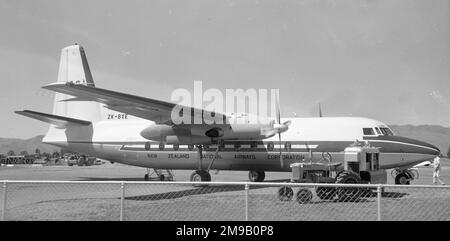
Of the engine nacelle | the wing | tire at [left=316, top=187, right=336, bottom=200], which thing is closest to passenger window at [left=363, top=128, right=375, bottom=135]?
tire at [left=316, top=187, right=336, bottom=200]

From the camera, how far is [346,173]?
48.8 feet

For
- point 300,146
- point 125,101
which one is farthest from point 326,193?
point 125,101

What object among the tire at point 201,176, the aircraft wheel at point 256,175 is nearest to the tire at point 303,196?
the tire at point 201,176

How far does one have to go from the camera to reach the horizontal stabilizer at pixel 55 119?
24.5m

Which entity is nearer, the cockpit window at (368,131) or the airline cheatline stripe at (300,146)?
the airline cheatline stripe at (300,146)

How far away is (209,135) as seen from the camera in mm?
21406

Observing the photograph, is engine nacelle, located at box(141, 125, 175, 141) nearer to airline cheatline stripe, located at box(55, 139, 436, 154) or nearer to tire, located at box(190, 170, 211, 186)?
airline cheatline stripe, located at box(55, 139, 436, 154)

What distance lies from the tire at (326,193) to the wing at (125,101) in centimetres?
813

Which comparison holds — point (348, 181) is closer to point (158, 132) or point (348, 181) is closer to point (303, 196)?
point (303, 196)

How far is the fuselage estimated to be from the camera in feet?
63.8

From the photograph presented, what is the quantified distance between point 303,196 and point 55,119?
59.9 feet

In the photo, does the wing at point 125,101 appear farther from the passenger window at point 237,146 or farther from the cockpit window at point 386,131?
the cockpit window at point 386,131

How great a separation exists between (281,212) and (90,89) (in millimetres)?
9338
